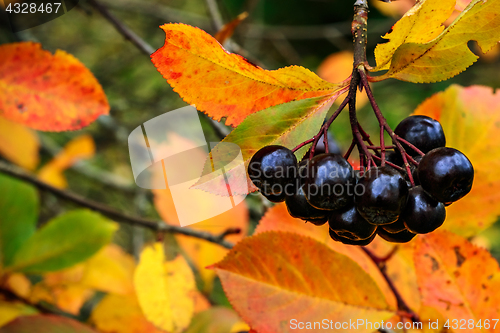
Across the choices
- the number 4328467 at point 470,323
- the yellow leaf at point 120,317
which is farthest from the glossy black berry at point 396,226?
the yellow leaf at point 120,317

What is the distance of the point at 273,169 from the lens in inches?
20.1

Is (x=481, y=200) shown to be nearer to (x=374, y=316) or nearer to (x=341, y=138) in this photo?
(x=374, y=316)

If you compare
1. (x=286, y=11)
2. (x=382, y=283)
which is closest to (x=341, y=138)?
(x=286, y=11)

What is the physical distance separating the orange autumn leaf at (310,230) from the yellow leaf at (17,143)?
130cm

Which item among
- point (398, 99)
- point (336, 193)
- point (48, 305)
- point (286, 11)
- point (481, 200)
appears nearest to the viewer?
point (336, 193)

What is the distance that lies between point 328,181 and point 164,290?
72 centimetres

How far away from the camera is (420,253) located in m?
0.79

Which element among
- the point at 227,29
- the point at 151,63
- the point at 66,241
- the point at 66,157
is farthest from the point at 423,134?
the point at 151,63

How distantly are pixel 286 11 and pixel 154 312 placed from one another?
235 cm

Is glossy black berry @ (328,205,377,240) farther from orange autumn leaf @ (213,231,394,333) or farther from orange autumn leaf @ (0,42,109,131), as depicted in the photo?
orange autumn leaf @ (0,42,109,131)

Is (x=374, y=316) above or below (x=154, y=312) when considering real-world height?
above

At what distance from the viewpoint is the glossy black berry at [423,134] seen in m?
0.58

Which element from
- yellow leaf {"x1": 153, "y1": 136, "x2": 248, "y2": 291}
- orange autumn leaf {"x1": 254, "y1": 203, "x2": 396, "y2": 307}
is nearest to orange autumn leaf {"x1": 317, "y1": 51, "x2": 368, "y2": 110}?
yellow leaf {"x1": 153, "y1": 136, "x2": 248, "y2": 291}

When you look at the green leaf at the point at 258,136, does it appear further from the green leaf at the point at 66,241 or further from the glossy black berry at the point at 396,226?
the green leaf at the point at 66,241
